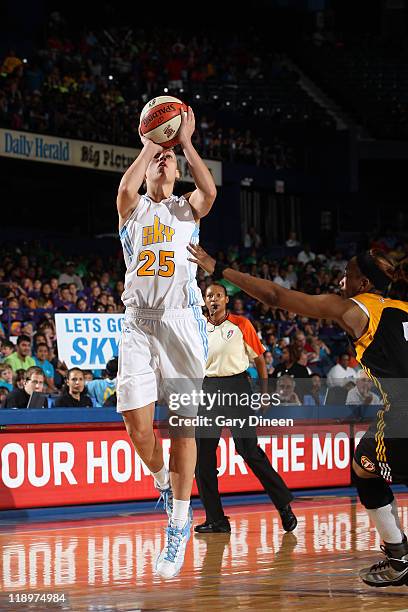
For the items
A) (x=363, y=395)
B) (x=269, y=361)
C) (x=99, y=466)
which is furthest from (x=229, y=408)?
(x=269, y=361)

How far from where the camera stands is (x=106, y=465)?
1294cm

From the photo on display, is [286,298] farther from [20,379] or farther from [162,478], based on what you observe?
[20,379]

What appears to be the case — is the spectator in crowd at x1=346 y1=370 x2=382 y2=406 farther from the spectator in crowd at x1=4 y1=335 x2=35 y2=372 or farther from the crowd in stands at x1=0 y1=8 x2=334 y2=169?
the crowd in stands at x1=0 y1=8 x2=334 y2=169

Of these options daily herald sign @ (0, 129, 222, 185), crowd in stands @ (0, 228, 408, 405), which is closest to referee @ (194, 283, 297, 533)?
crowd in stands @ (0, 228, 408, 405)

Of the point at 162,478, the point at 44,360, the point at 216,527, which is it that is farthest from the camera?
the point at 44,360

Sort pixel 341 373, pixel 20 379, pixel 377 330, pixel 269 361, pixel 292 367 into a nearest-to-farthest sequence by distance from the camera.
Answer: pixel 377 330 < pixel 20 379 < pixel 292 367 < pixel 269 361 < pixel 341 373

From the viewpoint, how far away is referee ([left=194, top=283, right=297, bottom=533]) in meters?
10.9

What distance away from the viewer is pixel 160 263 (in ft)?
25.0

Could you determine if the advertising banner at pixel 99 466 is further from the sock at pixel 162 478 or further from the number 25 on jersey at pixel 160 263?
the number 25 on jersey at pixel 160 263

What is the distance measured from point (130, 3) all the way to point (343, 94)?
7585 mm

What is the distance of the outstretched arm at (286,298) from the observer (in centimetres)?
653

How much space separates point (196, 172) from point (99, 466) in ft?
19.5

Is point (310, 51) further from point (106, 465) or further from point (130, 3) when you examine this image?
point (106, 465)

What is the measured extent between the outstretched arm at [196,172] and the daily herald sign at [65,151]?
51.0 ft
